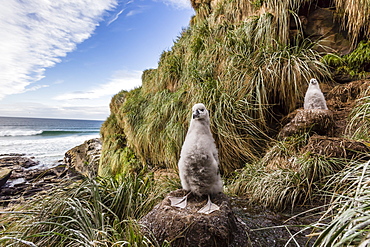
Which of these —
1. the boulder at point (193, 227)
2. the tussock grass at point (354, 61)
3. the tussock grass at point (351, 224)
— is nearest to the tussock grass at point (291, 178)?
the boulder at point (193, 227)

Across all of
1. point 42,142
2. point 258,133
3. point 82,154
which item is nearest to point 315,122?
point 258,133

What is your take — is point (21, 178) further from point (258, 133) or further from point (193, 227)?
point (193, 227)

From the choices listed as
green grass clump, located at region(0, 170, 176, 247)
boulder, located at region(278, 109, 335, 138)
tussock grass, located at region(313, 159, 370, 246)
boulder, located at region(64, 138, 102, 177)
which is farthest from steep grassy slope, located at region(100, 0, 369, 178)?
boulder, located at region(64, 138, 102, 177)

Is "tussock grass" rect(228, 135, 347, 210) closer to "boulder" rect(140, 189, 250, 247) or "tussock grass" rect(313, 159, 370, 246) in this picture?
"boulder" rect(140, 189, 250, 247)

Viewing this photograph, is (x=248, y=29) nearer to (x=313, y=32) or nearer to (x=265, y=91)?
(x=313, y=32)

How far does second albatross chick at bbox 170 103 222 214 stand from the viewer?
1641 mm

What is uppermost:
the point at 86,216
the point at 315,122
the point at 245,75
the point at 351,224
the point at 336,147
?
the point at 245,75

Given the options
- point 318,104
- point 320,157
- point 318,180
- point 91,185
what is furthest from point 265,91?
point 91,185

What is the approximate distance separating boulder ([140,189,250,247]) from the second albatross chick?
0.07 m

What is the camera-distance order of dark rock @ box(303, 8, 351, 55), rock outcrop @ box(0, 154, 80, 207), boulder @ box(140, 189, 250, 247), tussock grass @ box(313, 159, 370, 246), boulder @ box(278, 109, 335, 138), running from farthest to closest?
dark rock @ box(303, 8, 351, 55)
rock outcrop @ box(0, 154, 80, 207)
boulder @ box(278, 109, 335, 138)
boulder @ box(140, 189, 250, 247)
tussock grass @ box(313, 159, 370, 246)

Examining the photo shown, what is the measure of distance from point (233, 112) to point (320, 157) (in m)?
1.50

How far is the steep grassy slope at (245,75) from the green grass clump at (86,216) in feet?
5.37

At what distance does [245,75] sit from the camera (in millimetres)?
3729

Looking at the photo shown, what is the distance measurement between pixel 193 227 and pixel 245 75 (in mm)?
3042
